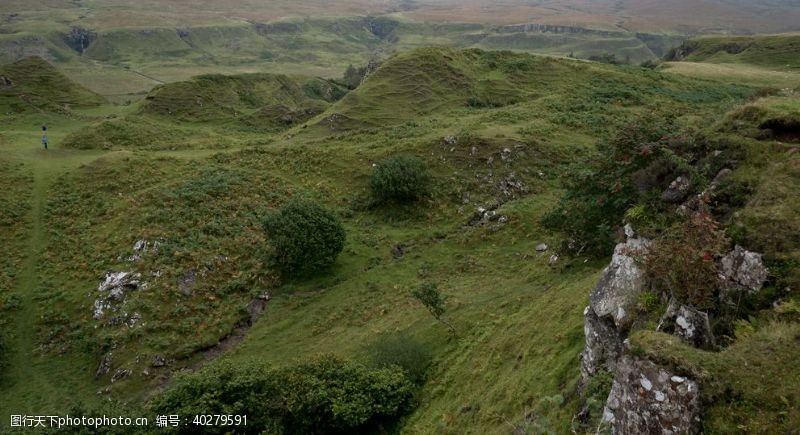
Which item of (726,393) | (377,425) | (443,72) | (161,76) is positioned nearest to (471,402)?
(377,425)

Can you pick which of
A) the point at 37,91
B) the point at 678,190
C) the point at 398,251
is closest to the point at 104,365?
the point at 398,251

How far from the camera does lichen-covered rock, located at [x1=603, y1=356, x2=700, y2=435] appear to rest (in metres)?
9.70

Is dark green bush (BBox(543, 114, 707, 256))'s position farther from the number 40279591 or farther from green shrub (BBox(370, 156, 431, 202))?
the number 40279591

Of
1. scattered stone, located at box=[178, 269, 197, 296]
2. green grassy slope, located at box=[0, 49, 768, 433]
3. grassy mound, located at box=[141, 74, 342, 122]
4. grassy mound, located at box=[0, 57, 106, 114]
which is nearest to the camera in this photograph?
green grassy slope, located at box=[0, 49, 768, 433]

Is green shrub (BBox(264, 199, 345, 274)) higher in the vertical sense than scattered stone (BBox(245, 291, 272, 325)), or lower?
higher

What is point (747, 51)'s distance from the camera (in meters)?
95.4

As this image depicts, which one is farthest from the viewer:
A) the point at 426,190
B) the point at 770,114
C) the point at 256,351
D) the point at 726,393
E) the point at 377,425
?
the point at 426,190

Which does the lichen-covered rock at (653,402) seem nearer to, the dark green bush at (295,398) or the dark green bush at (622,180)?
the dark green bush at (622,180)

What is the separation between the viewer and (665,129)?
833 inches

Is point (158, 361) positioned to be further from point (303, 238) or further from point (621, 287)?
point (621, 287)

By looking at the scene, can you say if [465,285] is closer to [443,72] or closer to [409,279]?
[409,279]

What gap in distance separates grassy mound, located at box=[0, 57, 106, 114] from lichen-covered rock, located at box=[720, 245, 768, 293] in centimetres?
7602

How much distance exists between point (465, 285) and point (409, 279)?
4318 mm

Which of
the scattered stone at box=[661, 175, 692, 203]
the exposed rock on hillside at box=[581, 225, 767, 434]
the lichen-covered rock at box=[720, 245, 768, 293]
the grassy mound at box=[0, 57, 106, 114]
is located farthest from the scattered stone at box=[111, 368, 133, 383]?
the grassy mound at box=[0, 57, 106, 114]
